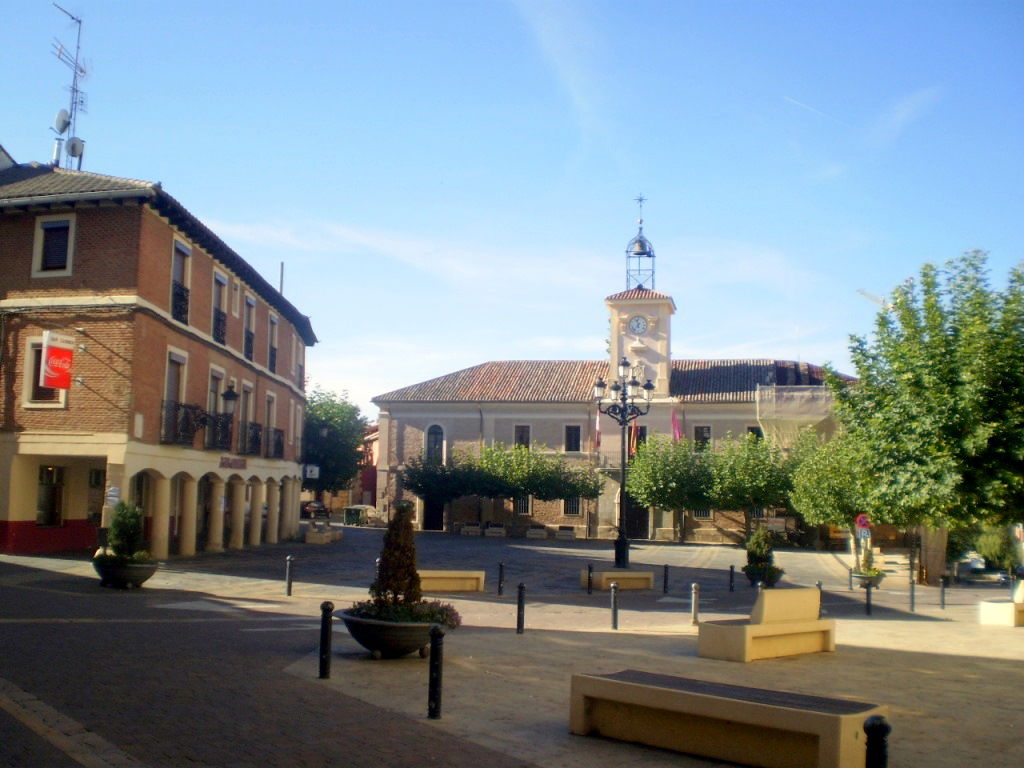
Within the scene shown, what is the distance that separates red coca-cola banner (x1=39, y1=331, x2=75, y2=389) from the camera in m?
21.7

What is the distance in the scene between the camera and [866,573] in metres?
27.3

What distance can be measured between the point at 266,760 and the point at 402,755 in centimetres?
94

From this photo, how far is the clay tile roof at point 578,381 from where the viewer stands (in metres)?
55.2

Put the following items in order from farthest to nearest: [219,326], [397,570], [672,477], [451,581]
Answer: [672,477]
[219,326]
[451,581]
[397,570]

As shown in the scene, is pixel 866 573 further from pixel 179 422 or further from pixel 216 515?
pixel 179 422

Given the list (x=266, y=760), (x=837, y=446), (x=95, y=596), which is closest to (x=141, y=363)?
(x=95, y=596)

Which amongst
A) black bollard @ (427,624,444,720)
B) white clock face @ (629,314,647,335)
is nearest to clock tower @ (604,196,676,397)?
white clock face @ (629,314,647,335)

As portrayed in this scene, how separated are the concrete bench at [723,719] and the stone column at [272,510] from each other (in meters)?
29.7

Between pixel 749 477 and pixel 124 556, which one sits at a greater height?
pixel 749 477

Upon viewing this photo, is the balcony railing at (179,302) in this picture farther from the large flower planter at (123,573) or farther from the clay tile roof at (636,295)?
the clay tile roof at (636,295)

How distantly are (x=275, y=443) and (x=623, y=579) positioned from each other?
16.6 m

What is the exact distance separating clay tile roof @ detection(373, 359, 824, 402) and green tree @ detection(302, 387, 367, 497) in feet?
8.41

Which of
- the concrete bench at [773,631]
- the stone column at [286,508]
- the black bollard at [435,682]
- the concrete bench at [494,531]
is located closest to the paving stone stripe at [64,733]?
the black bollard at [435,682]

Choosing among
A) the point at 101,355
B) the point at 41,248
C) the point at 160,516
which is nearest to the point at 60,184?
the point at 41,248
